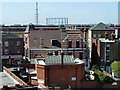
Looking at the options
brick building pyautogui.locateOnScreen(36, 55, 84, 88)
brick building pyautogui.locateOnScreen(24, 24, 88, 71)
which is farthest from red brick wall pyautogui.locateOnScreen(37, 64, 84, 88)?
brick building pyautogui.locateOnScreen(24, 24, 88, 71)

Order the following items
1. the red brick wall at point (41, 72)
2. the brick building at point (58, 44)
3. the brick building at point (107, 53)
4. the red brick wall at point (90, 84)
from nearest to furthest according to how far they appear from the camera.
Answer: the red brick wall at point (41, 72), the red brick wall at point (90, 84), the brick building at point (58, 44), the brick building at point (107, 53)

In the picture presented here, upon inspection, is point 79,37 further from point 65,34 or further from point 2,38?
point 2,38

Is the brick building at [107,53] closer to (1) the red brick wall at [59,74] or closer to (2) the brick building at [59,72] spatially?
(2) the brick building at [59,72]

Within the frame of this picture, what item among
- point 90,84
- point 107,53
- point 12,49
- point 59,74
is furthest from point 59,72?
point 12,49

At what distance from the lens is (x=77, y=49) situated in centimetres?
3881

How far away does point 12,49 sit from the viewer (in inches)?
1826

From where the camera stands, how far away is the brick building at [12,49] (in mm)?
45094

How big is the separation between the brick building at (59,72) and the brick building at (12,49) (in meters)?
19.1

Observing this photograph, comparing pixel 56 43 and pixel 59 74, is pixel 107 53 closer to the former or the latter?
pixel 56 43

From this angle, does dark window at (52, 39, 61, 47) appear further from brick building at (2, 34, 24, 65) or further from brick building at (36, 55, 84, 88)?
brick building at (36, 55, 84, 88)

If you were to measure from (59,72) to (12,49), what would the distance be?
21612 millimetres

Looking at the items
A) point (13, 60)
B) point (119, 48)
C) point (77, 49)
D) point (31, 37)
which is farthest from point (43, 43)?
point (119, 48)

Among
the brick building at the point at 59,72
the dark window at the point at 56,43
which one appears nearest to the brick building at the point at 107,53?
the dark window at the point at 56,43

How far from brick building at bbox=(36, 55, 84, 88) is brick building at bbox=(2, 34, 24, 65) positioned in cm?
1909
